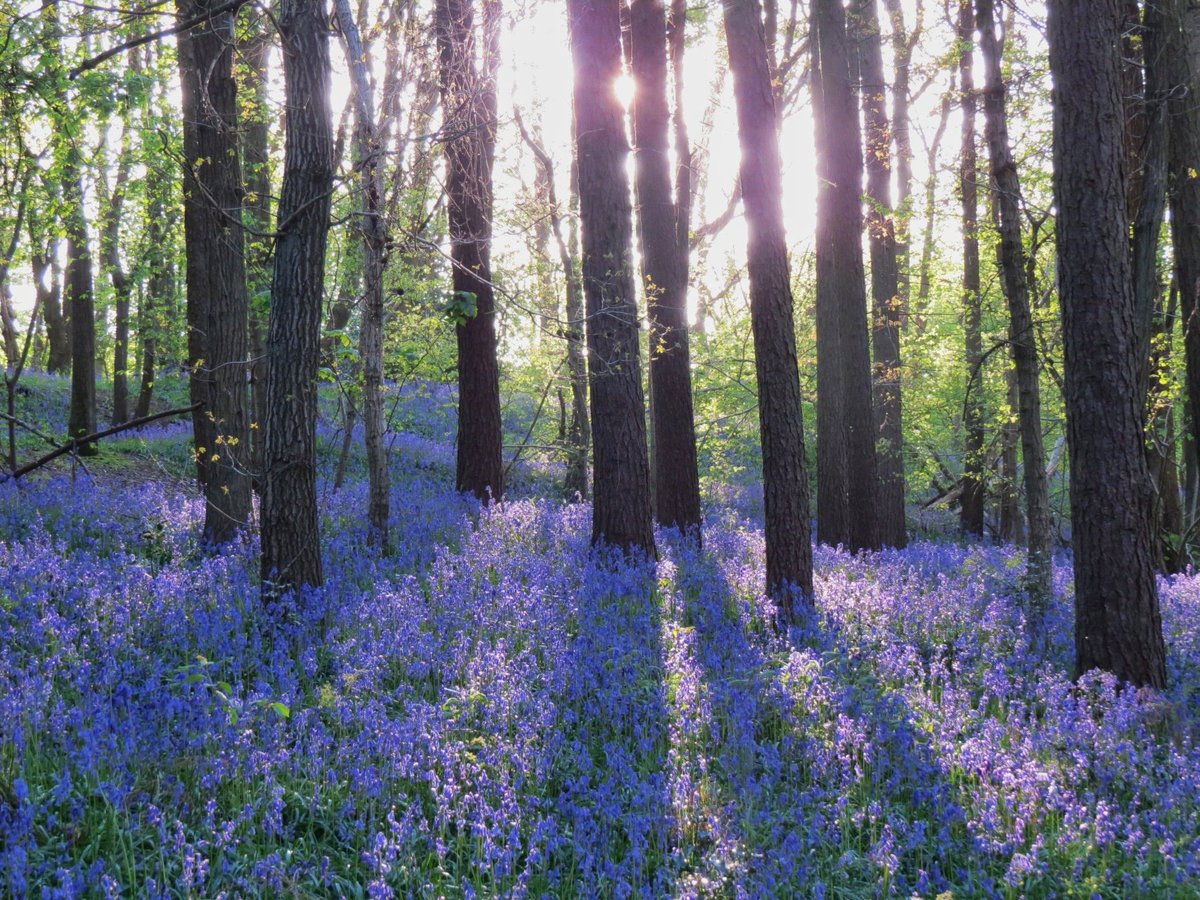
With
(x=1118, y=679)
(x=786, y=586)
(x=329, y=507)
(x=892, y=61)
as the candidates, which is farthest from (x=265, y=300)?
(x=892, y=61)

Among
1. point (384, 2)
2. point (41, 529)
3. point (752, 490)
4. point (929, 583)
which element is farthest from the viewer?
point (752, 490)

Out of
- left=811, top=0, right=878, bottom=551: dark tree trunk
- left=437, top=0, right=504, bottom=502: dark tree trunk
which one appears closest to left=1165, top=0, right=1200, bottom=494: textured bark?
left=811, top=0, right=878, bottom=551: dark tree trunk

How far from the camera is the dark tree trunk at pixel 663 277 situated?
1135 centimetres

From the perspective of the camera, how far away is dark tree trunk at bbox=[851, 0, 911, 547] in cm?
1416

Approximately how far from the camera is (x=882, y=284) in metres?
16.1

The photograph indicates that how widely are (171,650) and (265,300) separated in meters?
6.32

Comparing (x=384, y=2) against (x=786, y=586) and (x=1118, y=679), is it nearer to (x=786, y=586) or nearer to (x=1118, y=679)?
(x=786, y=586)

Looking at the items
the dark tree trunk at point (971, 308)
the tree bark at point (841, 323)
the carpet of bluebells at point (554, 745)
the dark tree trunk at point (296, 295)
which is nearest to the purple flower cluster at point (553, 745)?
the carpet of bluebells at point (554, 745)

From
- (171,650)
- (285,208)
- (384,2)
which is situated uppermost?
(384,2)

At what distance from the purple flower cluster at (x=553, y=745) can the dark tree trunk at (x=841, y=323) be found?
4.60 meters

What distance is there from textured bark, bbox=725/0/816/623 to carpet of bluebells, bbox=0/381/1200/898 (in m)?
0.57

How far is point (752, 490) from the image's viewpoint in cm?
2367

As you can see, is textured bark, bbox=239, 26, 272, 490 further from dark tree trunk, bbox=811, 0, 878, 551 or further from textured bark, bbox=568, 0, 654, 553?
dark tree trunk, bbox=811, 0, 878, 551

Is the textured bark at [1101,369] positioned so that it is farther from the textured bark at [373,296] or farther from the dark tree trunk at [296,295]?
the textured bark at [373,296]
